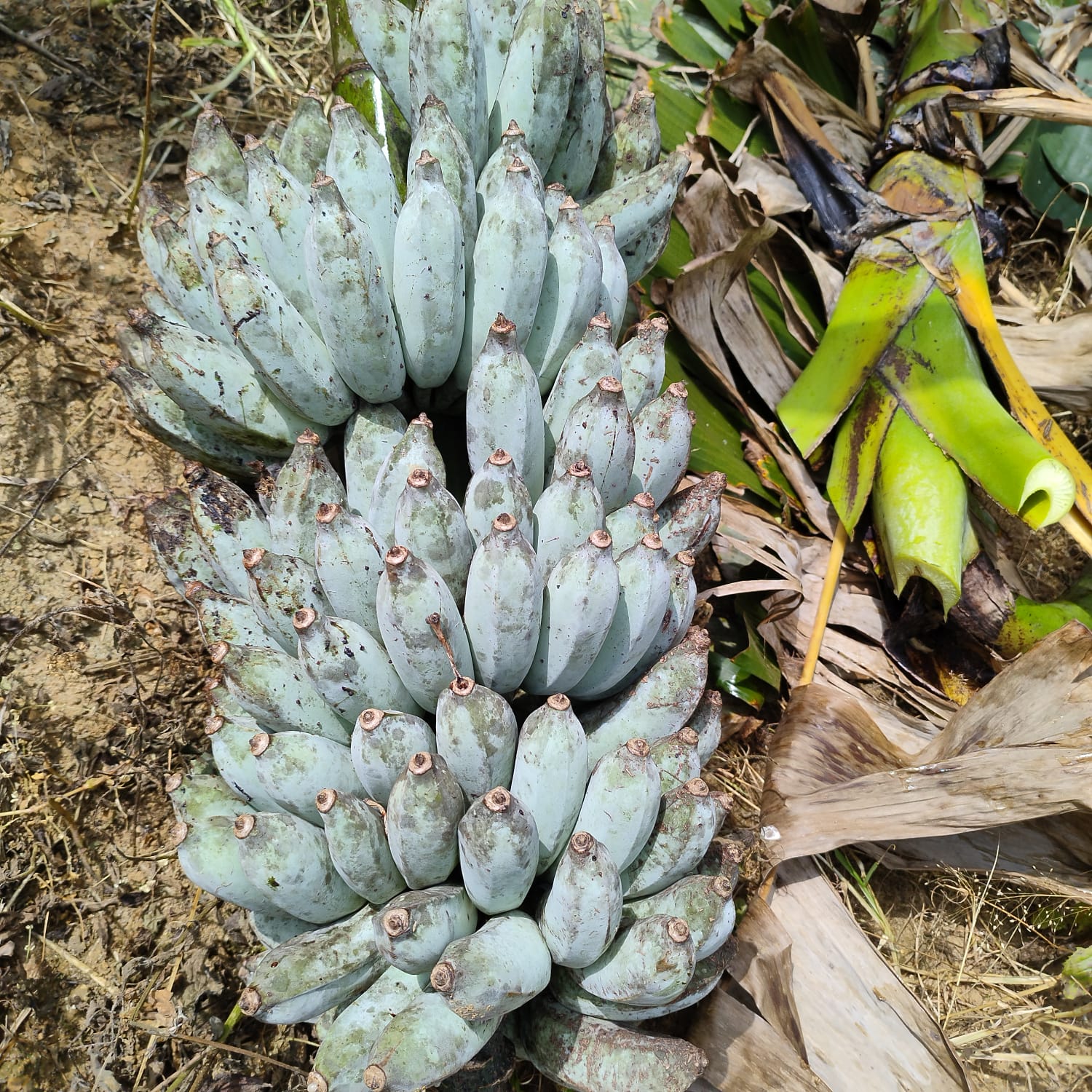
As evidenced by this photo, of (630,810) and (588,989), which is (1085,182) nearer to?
(630,810)

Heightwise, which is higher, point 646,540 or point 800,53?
point 800,53

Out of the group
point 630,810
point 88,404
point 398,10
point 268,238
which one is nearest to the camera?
point 630,810

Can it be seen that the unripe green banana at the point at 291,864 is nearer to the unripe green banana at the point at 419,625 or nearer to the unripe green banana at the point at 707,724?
the unripe green banana at the point at 419,625

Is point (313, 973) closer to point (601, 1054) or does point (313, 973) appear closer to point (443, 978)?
point (443, 978)

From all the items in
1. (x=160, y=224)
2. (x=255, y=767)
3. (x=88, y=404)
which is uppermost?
(x=160, y=224)

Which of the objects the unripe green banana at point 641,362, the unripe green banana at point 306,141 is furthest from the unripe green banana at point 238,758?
the unripe green banana at point 306,141

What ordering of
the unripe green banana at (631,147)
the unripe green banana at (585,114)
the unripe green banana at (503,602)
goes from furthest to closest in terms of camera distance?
1. the unripe green banana at (631,147)
2. the unripe green banana at (585,114)
3. the unripe green banana at (503,602)

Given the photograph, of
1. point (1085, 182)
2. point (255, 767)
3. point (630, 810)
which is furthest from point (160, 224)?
point (1085, 182)

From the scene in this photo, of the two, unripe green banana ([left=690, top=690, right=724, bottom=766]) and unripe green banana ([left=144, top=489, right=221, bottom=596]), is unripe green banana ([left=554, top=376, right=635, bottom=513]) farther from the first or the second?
unripe green banana ([left=144, top=489, right=221, bottom=596])
